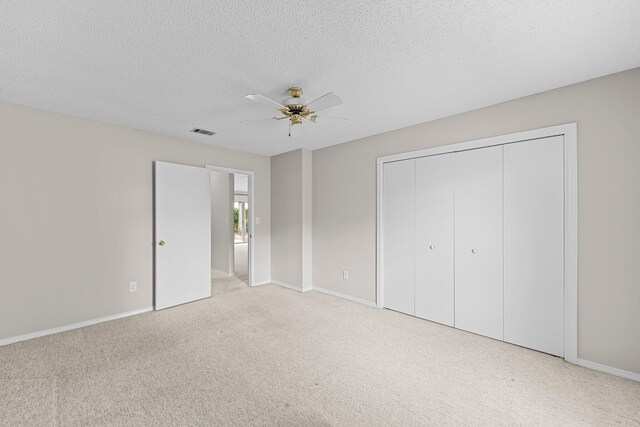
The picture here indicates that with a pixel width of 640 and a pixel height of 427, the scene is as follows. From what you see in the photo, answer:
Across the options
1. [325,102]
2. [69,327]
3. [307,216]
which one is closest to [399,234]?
[307,216]

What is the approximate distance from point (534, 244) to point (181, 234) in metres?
4.18

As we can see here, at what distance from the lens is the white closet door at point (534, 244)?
239 centimetres

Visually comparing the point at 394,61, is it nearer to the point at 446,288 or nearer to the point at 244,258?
the point at 446,288

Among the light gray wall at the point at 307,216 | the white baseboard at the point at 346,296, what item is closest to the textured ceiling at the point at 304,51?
the light gray wall at the point at 307,216

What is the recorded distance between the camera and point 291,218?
182 inches

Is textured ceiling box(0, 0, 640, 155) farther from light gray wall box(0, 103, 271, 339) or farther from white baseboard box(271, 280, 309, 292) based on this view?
white baseboard box(271, 280, 309, 292)

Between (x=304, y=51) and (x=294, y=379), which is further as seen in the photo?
(x=294, y=379)

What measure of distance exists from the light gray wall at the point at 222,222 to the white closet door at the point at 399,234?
10.8 ft

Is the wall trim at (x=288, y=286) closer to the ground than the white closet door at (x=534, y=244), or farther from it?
closer to the ground

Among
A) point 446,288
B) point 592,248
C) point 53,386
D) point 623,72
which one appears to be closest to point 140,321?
point 53,386

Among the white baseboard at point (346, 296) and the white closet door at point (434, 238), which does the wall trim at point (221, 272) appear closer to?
the white baseboard at point (346, 296)

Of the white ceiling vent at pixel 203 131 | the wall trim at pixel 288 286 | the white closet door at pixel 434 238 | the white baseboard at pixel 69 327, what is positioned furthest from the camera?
the wall trim at pixel 288 286

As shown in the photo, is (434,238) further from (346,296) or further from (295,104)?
(295,104)

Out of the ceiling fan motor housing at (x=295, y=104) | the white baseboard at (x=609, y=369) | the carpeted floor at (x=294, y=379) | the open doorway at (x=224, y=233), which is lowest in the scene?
the carpeted floor at (x=294, y=379)
